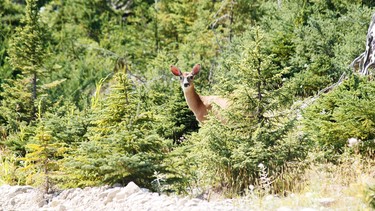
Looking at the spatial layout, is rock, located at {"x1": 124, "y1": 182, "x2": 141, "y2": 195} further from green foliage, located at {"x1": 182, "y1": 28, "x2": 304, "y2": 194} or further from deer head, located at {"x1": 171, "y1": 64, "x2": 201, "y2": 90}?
deer head, located at {"x1": 171, "y1": 64, "x2": 201, "y2": 90}

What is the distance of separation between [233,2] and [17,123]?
7.99 meters

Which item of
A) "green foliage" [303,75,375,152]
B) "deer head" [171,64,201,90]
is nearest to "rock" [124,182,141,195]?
"green foliage" [303,75,375,152]

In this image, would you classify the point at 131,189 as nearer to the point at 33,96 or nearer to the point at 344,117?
the point at 344,117

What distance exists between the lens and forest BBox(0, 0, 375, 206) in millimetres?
8945

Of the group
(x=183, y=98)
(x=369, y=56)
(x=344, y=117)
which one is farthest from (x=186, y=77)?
(x=344, y=117)

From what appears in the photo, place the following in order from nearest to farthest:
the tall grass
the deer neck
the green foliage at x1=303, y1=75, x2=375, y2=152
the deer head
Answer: the tall grass → the green foliage at x1=303, y1=75, x2=375, y2=152 → the deer neck → the deer head

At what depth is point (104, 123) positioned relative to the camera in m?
9.52

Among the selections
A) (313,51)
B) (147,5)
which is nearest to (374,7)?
(313,51)

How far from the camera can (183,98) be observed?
1434 cm

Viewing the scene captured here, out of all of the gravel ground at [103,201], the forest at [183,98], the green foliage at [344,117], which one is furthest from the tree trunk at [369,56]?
the gravel ground at [103,201]

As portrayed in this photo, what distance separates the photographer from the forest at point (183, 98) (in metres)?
8.95

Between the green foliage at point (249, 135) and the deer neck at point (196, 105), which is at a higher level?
the deer neck at point (196, 105)

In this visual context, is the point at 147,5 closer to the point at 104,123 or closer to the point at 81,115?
the point at 81,115

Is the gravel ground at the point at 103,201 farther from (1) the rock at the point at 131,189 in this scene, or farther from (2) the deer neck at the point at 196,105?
(2) the deer neck at the point at 196,105
